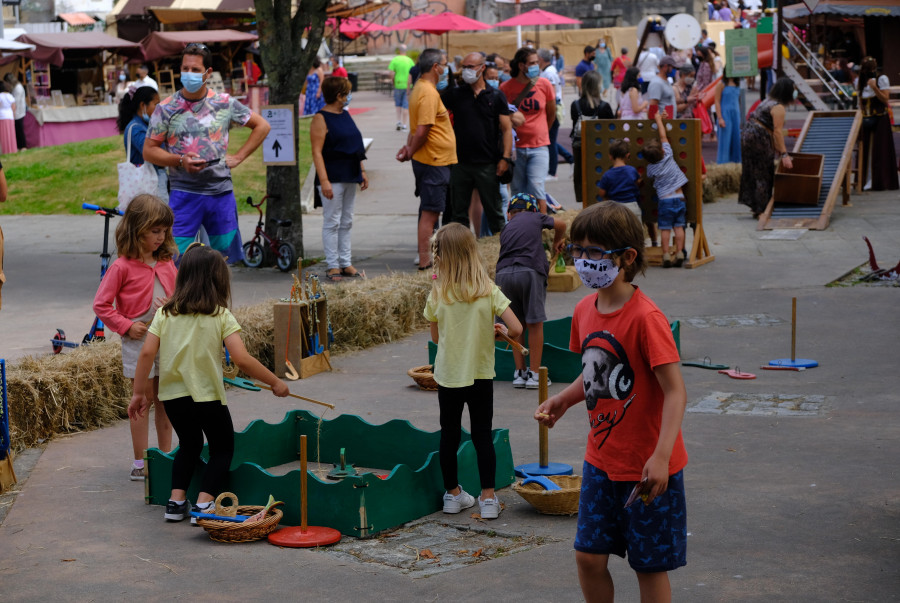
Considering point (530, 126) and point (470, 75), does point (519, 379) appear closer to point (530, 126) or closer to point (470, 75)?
point (470, 75)

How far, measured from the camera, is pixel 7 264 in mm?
13578

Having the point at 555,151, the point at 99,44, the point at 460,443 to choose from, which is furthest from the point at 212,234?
the point at 99,44

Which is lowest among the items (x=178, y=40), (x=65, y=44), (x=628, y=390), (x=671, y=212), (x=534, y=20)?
(x=671, y=212)

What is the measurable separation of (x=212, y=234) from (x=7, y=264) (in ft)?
17.2

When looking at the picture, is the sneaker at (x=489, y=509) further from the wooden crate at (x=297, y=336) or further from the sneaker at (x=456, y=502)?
the wooden crate at (x=297, y=336)

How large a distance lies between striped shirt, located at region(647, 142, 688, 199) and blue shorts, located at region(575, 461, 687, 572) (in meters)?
8.98

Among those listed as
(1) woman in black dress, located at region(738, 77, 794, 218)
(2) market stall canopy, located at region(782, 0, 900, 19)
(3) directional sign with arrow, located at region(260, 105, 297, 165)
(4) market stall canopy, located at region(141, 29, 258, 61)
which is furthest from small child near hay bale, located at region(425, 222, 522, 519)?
(4) market stall canopy, located at region(141, 29, 258, 61)

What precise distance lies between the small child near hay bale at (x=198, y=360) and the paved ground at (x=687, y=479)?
0.38 meters

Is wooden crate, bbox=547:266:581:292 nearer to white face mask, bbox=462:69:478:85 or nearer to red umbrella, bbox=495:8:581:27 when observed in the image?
white face mask, bbox=462:69:478:85

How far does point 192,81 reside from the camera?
29.5ft

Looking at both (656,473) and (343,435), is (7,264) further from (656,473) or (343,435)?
(656,473)

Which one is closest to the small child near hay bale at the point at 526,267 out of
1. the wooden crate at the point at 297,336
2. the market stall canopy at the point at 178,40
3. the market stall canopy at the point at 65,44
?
the wooden crate at the point at 297,336

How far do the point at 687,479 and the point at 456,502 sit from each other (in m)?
1.28

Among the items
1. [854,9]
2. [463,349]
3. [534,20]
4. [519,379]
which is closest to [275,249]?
[519,379]
